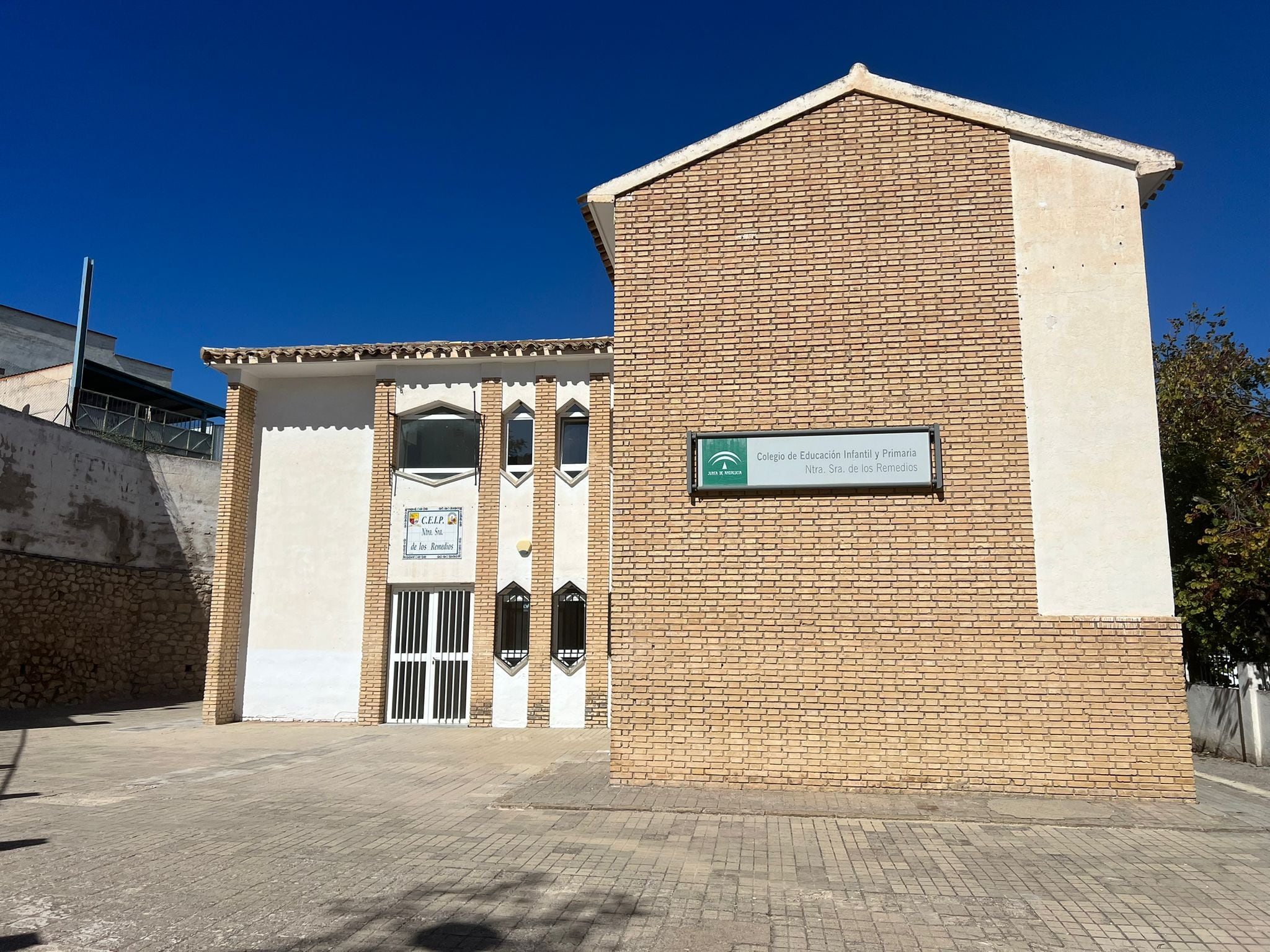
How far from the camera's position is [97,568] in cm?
1875

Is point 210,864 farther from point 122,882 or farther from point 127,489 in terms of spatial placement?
point 127,489

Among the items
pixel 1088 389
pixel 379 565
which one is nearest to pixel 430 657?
pixel 379 565

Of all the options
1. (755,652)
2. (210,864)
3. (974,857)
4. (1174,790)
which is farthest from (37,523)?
(1174,790)

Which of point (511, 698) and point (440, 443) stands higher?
point (440, 443)

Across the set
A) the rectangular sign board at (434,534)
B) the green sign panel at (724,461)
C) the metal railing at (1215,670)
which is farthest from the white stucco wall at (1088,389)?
the rectangular sign board at (434,534)

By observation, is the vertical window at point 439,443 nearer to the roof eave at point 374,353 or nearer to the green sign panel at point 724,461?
the roof eave at point 374,353

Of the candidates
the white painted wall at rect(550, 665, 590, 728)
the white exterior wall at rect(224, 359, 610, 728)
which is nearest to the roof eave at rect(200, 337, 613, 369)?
the white exterior wall at rect(224, 359, 610, 728)

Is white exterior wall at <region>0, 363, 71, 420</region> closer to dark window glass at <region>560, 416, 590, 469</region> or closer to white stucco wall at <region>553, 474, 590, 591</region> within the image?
dark window glass at <region>560, 416, 590, 469</region>

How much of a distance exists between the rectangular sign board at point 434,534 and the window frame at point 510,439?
1.12m

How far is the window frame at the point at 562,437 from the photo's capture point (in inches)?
587

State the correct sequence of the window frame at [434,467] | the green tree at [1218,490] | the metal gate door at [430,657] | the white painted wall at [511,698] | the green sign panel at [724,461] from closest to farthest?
the green sign panel at [724,461] → the green tree at [1218,490] → the white painted wall at [511,698] → the metal gate door at [430,657] → the window frame at [434,467]

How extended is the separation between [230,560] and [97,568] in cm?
602

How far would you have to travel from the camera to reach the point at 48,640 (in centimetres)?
1747

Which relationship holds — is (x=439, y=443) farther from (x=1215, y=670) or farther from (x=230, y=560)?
(x=1215, y=670)
